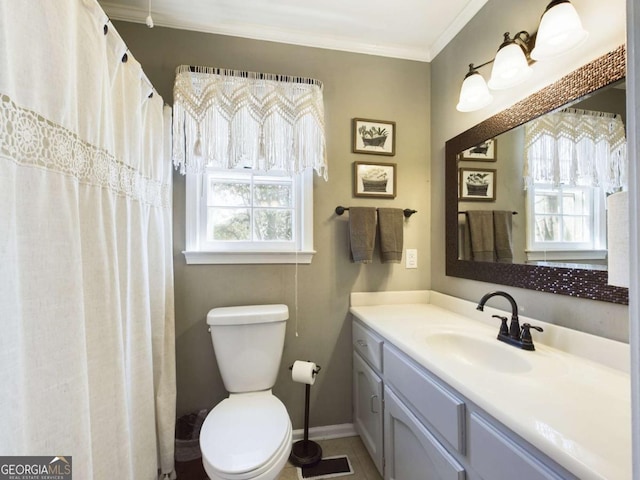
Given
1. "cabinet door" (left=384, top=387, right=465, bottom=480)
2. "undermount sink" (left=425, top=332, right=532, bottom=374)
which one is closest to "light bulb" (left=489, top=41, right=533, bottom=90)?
"undermount sink" (left=425, top=332, right=532, bottom=374)

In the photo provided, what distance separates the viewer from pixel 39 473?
0.62 metres

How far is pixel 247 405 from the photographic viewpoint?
137 centimetres

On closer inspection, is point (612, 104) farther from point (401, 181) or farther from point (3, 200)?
point (3, 200)

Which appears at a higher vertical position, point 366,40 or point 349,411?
point 366,40

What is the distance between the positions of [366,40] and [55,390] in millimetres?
2187

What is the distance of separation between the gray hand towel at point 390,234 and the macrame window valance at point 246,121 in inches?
17.9

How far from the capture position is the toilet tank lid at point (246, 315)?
4.89 ft

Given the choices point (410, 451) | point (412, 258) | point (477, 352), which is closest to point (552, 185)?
point (477, 352)

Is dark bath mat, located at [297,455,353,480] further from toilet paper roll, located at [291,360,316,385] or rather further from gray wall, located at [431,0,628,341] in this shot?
gray wall, located at [431,0,628,341]

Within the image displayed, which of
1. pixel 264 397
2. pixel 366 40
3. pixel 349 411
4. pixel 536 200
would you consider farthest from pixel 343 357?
pixel 366 40

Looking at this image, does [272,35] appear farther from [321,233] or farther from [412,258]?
[412,258]

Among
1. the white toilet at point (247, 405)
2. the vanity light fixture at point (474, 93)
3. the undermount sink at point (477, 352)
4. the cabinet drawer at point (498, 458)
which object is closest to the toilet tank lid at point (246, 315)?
the white toilet at point (247, 405)

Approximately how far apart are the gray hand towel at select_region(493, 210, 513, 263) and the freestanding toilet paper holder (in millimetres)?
1133

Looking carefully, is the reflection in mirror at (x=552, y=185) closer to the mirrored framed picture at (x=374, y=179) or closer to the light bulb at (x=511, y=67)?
the light bulb at (x=511, y=67)
